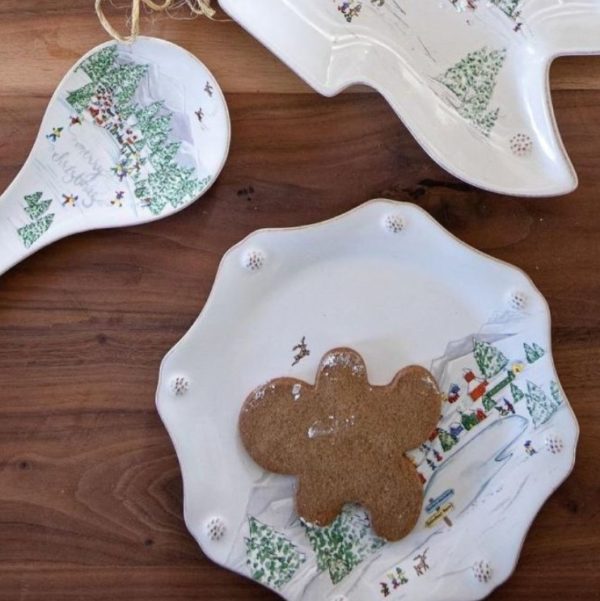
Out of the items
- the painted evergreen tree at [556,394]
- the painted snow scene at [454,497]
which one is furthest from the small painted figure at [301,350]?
the painted evergreen tree at [556,394]

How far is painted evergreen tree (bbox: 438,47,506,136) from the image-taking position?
78 cm

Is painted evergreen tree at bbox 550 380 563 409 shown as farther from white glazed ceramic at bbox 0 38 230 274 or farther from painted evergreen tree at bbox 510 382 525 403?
white glazed ceramic at bbox 0 38 230 274

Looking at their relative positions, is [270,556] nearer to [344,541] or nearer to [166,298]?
[344,541]

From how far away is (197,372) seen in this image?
0.76 meters

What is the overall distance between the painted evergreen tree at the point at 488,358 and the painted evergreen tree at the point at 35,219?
0.41 m

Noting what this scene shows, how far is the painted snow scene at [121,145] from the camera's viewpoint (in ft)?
2.53

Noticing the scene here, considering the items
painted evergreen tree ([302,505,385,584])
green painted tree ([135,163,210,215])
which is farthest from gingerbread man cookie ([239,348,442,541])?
green painted tree ([135,163,210,215])

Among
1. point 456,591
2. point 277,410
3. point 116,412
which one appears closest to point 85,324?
point 116,412

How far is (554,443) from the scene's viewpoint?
0.75 meters

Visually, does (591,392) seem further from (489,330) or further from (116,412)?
(116,412)

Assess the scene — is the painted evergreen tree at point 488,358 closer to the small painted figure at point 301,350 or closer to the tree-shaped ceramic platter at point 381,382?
the tree-shaped ceramic platter at point 381,382

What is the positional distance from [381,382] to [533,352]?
14 cm

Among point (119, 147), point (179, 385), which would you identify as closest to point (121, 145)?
point (119, 147)

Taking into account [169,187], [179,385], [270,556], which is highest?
[169,187]
